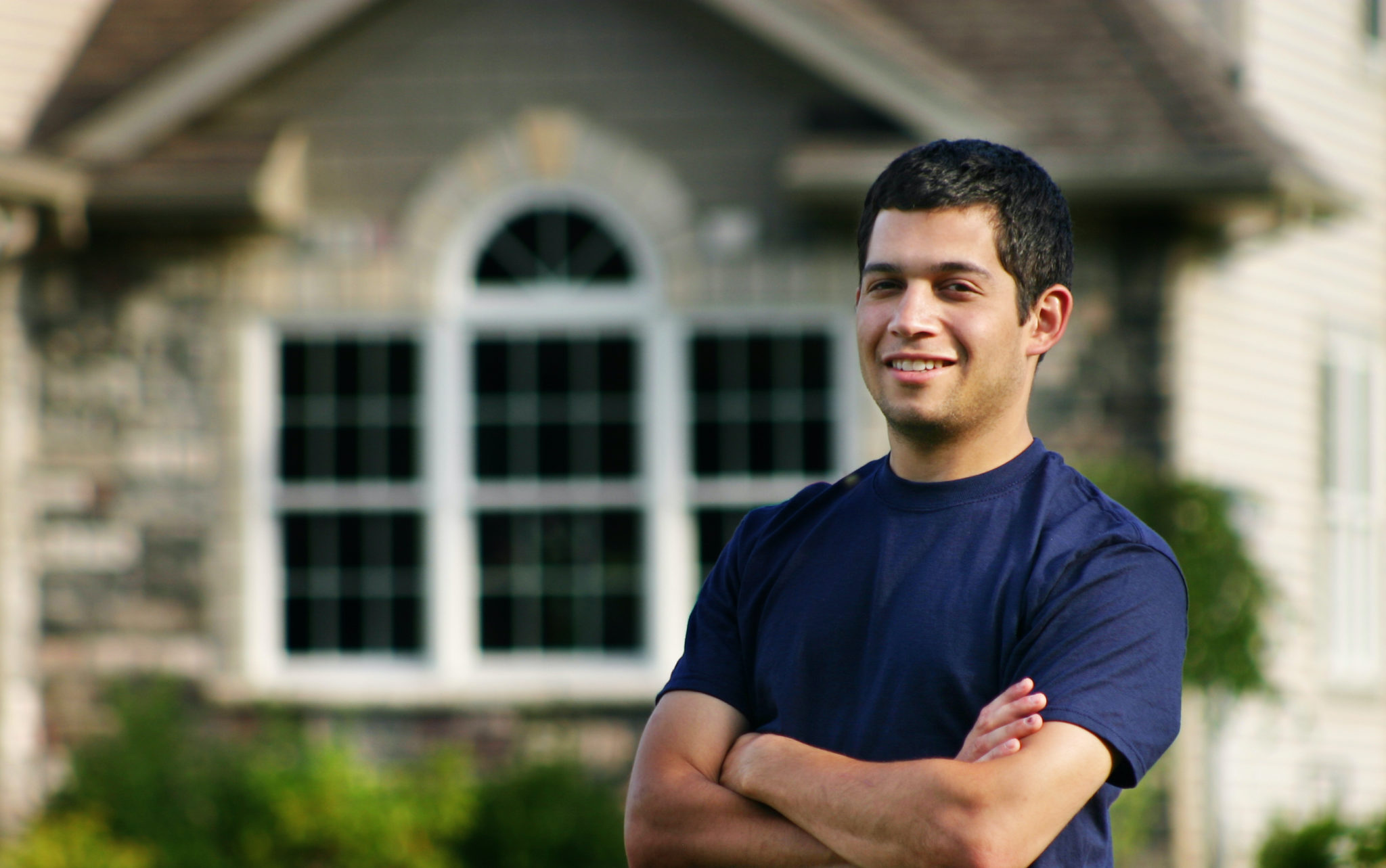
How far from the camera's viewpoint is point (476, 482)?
29.4ft

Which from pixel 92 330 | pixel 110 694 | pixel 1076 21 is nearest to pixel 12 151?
pixel 92 330

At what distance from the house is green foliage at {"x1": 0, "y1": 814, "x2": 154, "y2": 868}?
107 centimetres

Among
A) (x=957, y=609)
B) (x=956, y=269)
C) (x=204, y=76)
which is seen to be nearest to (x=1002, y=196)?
(x=956, y=269)

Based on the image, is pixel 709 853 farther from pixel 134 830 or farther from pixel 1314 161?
pixel 1314 161

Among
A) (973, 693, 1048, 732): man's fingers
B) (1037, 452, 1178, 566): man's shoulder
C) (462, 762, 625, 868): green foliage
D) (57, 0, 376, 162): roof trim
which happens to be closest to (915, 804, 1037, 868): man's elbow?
(973, 693, 1048, 732): man's fingers

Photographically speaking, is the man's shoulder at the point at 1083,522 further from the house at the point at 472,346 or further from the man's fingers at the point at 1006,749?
the house at the point at 472,346

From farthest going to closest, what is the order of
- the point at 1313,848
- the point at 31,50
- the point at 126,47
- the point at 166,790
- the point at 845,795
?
the point at 31,50
the point at 126,47
the point at 166,790
the point at 1313,848
the point at 845,795

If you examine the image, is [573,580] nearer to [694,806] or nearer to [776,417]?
[776,417]

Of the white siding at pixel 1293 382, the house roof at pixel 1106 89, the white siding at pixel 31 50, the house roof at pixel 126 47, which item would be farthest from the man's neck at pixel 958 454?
the white siding at pixel 31 50

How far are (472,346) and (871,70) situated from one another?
2.51 meters

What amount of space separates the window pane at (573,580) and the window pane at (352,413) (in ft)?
2.47

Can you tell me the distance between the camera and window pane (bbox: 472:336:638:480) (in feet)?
29.3

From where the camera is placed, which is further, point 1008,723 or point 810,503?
point 810,503

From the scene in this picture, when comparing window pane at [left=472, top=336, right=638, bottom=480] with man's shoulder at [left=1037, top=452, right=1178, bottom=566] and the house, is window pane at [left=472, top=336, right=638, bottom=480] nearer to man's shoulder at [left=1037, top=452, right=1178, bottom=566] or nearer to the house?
the house
